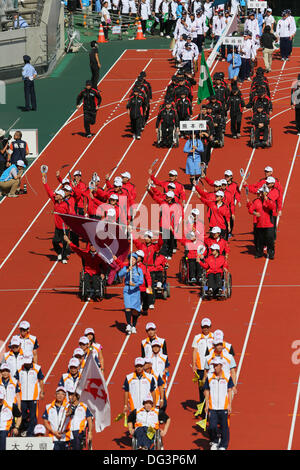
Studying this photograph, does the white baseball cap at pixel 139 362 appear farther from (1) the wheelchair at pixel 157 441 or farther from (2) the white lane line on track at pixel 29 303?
(2) the white lane line on track at pixel 29 303

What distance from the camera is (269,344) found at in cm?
2553

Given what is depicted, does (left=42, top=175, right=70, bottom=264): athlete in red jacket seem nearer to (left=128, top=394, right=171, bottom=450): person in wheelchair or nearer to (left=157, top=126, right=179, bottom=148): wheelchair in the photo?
(left=157, top=126, right=179, bottom=148): wheelchair

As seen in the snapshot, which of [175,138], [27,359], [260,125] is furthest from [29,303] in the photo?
[260,125]

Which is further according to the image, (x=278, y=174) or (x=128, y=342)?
(x=278, y=174)

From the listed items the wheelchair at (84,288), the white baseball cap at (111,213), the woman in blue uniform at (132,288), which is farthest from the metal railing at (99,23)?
the woman in blue uniform at (132,288)

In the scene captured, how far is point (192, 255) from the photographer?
28.3 metres

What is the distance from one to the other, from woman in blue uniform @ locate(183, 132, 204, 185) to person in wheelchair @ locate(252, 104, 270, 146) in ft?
9.16

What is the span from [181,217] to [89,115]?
989 centimetres

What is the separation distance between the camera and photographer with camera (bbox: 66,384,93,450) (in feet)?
65.2

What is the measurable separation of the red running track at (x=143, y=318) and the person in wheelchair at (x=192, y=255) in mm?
308

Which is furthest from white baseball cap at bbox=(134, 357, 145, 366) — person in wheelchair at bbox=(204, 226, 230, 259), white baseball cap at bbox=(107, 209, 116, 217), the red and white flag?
white baseball cap at bbox=(107, 209, 116, 217)

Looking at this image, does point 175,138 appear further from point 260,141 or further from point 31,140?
point 31,140

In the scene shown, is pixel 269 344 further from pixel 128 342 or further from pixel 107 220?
pixel 107 220

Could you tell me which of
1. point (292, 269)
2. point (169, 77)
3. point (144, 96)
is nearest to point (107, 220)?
point (292, 269)
